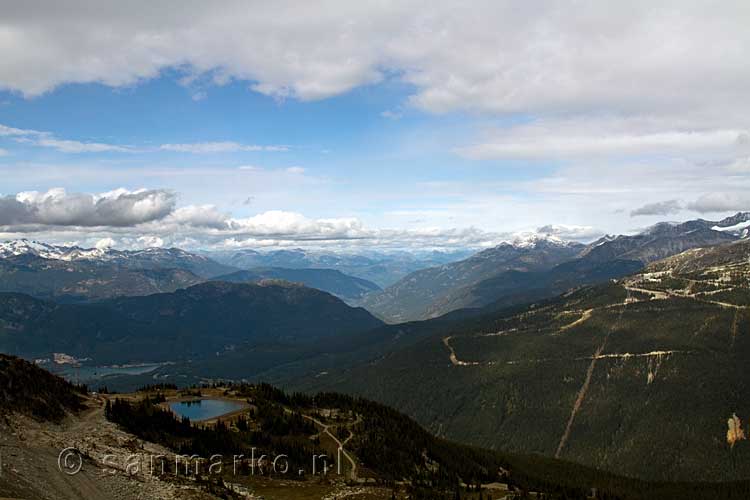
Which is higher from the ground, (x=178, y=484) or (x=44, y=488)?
(x=44, y=488)

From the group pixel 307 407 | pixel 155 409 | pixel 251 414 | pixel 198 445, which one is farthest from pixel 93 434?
pixel 307 407

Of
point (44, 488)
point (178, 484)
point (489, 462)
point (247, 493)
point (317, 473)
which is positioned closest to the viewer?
point (44, 488)

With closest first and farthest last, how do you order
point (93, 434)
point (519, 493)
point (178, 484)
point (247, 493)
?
point (178, 484) < point (247, 493) < point (93, 434) < point (519, 493)

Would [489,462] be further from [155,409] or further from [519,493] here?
[155,409]

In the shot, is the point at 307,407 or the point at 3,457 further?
the point at 307,407

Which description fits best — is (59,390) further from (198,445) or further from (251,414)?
(251,414)

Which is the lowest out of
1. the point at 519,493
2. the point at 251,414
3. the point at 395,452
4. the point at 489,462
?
the point at 489,462
